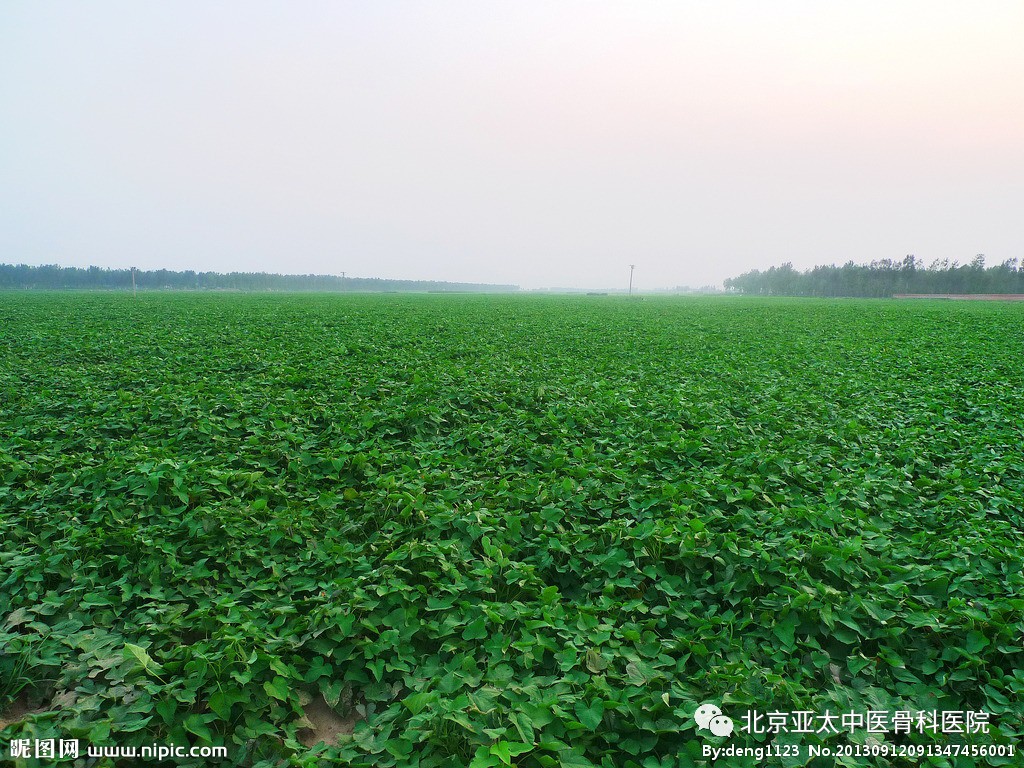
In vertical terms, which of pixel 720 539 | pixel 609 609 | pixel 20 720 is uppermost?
pixel 720 539

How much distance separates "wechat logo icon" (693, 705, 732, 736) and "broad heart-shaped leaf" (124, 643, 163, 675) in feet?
10.3

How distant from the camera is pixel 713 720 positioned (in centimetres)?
291

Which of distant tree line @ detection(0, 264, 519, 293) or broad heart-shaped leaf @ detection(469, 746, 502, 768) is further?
distant tree line @ detection(0, 264, 519, 293)

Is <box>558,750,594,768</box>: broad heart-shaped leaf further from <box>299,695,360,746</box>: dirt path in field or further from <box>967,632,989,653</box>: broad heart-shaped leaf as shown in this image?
<box>967,632,989,653</box>: broad heart-shaped leaf

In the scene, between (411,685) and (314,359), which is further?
(314,359)

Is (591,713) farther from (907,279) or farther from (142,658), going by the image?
(907,279)

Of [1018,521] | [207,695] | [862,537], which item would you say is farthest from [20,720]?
[1018,521]

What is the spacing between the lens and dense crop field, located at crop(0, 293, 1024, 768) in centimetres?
299

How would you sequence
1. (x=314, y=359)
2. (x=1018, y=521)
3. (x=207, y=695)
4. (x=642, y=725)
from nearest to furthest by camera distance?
(x=642, y=725), (x=207, y=695), (x=1018, y=521), (x=314, y=359)

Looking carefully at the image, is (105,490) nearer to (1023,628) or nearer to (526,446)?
(526,446)

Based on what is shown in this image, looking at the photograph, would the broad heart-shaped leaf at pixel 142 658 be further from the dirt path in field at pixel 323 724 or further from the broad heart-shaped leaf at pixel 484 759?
the broad heart-shaped leaf at pixel 484 759

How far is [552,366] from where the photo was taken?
41.4ft

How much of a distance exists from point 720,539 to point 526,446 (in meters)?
2.92

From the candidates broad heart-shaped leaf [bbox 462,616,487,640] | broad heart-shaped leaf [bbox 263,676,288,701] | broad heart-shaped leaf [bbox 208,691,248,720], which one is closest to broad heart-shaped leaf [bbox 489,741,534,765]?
broad heart-shaped leaf [bbox 462,616,487,640]
